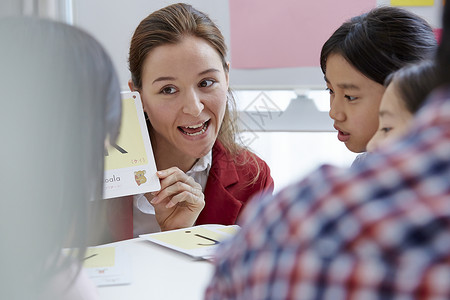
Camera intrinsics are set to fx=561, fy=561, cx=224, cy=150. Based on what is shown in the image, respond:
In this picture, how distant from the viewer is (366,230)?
0.22 meters

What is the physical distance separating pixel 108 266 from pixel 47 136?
1.50 feet

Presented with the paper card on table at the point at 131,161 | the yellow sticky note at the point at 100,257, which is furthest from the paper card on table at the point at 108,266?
the paper card on table at the point at 131,161

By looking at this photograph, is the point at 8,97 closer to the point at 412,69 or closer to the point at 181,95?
the point at 412,69

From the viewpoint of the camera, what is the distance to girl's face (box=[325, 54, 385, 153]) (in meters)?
1.09

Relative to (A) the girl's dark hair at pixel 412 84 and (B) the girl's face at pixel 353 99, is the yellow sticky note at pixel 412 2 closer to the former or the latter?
(B) the girl's face at pixel 353 99

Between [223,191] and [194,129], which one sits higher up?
[194,129]

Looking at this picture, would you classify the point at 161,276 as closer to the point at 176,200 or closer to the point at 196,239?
the point at 196,239

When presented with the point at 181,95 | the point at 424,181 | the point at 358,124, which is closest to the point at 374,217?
the point at 424,181

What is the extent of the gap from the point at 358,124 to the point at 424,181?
914 millimetres

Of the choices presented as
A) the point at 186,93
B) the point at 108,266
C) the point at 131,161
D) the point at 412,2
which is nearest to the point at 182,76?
the point at 186,93

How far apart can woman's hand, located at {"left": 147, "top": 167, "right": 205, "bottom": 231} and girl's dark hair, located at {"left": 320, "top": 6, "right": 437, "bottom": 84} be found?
420mm

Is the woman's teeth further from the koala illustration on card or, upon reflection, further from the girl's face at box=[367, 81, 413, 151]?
the girl's face at box=[367, 81, 413, 151]

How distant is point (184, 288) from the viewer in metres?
0.78

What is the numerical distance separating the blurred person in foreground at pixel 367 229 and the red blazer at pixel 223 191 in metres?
1.03
